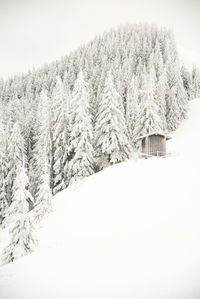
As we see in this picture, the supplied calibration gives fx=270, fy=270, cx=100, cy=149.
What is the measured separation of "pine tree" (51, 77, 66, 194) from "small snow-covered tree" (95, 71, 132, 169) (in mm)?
5016

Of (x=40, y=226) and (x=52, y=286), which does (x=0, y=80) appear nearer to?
(x=40, y=226)

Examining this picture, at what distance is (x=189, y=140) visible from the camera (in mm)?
50312

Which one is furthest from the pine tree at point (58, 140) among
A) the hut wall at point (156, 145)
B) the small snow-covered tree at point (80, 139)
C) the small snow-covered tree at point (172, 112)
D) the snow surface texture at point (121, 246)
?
the small snow-covered tree at point (172, 112)

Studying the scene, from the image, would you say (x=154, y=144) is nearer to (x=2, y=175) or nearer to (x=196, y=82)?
(x=2, y=175)

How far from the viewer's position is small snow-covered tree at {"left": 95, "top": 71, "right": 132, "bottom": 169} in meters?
33.8

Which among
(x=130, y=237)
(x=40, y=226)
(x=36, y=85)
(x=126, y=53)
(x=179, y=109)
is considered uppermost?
(x=126, y=53)

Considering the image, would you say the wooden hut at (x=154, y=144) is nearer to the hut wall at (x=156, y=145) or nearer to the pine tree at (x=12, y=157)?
the hut wall at (x=156, y=145)

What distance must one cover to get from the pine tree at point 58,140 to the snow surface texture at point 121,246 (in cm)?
1099

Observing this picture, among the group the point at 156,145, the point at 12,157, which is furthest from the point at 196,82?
the point at 12,157

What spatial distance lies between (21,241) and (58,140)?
72.7 ft

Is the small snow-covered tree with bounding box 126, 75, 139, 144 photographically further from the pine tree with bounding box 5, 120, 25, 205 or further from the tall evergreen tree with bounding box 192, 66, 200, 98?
the tall evergreen tree with bounding box 192, 66, 200, 98

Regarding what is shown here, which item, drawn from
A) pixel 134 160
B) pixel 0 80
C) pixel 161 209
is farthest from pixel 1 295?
pixel 0 80

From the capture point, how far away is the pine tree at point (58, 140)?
35062 mm

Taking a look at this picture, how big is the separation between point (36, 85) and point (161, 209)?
3943 inches
